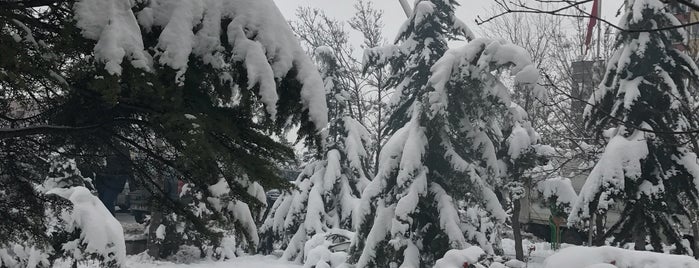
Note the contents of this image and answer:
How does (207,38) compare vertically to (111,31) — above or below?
above

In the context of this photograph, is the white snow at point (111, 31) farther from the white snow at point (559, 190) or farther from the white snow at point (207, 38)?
the white snow at point (559, 190)

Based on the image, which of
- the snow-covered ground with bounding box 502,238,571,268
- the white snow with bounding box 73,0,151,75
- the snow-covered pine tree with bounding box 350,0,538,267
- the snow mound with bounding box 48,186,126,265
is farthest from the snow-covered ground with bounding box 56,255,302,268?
the white snow with bounding box 73,0,151,75

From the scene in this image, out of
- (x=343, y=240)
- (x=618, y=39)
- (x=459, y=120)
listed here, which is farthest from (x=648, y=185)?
(x=343, y=240)

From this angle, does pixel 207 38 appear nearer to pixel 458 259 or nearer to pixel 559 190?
pixel 458 259

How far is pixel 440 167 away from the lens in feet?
29.9

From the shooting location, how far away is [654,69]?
31.1ft

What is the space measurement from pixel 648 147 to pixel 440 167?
4.06 metres

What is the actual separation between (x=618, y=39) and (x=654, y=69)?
932 mm

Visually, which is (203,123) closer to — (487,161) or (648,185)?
(487,161)

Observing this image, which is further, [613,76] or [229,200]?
[613,76]

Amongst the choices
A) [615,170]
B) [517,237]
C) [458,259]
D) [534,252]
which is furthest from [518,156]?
[458,259]

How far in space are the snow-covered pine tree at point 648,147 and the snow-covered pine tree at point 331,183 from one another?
8893mm

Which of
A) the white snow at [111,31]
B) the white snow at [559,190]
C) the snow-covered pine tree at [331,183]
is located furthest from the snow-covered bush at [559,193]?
the white snow at [111,31]

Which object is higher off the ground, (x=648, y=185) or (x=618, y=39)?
(x=618, y=39)
